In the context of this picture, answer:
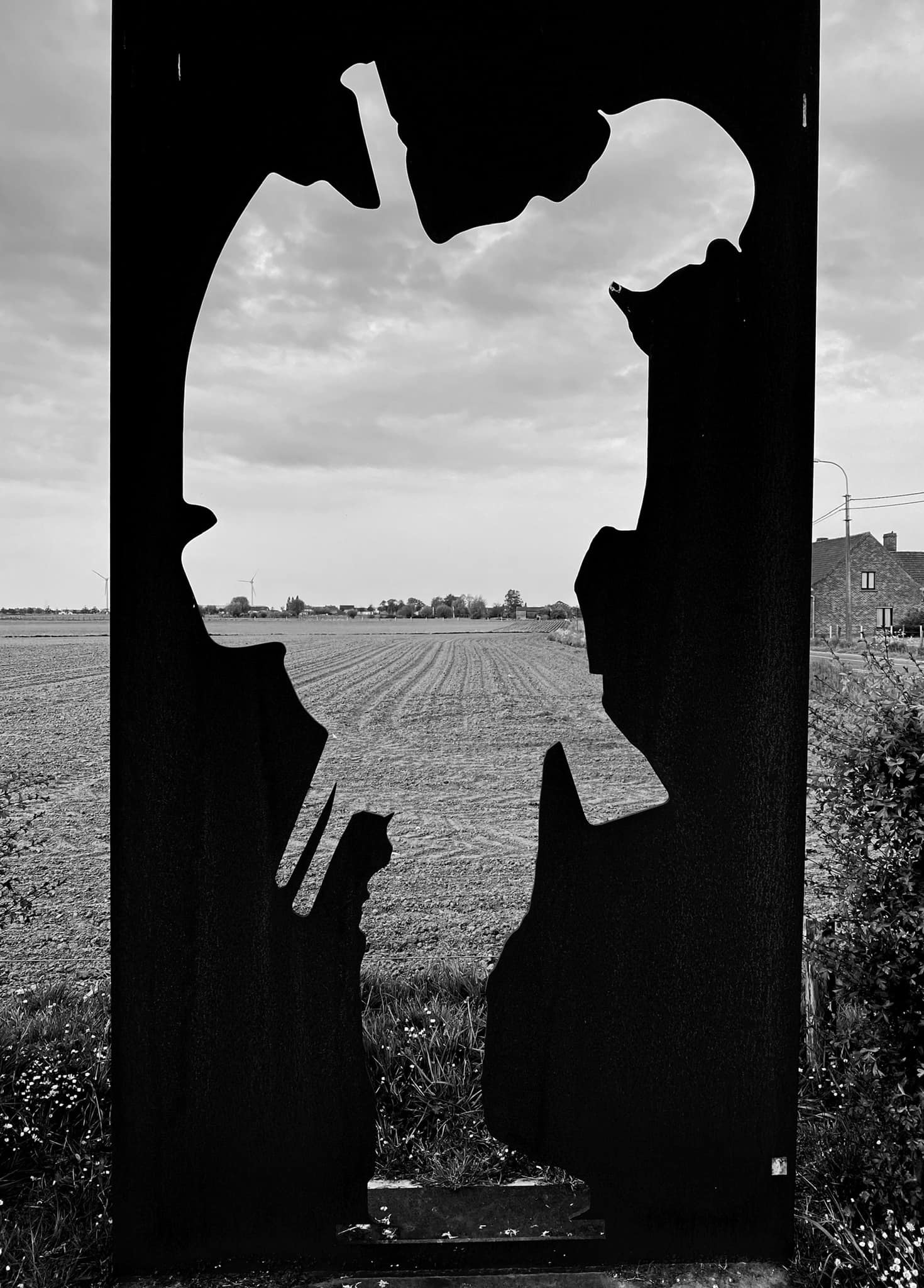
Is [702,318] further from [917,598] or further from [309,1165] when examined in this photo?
[917,598]

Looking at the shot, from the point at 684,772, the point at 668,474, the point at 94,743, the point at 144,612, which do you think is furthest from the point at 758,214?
the point at 94,743

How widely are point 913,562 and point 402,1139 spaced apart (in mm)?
39526

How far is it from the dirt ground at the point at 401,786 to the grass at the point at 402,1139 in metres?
0.51

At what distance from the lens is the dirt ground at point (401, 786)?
4652 millimetres

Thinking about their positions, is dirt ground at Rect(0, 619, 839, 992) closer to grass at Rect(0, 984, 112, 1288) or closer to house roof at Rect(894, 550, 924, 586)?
grass at Rect(0, 984, 112, 1288)

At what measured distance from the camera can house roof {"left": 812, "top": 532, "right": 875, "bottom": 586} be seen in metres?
32.9

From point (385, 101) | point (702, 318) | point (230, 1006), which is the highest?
point (385, 101)

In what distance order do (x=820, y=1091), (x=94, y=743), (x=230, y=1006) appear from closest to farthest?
(x=230, y=1006) < (x=820, y=1091) < (x=94, y=743)

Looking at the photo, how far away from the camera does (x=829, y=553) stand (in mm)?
34781

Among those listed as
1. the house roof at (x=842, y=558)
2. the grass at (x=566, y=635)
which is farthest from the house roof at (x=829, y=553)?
the grass at (x=566, y=635)

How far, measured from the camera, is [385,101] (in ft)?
5.83

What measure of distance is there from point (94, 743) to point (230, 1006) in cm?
1227

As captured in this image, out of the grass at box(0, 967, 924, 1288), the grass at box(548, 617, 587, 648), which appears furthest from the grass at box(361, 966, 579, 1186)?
the grass at box(548, 617, 587, 648)

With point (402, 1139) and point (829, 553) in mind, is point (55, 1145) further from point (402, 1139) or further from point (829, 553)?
point (829, 553)
